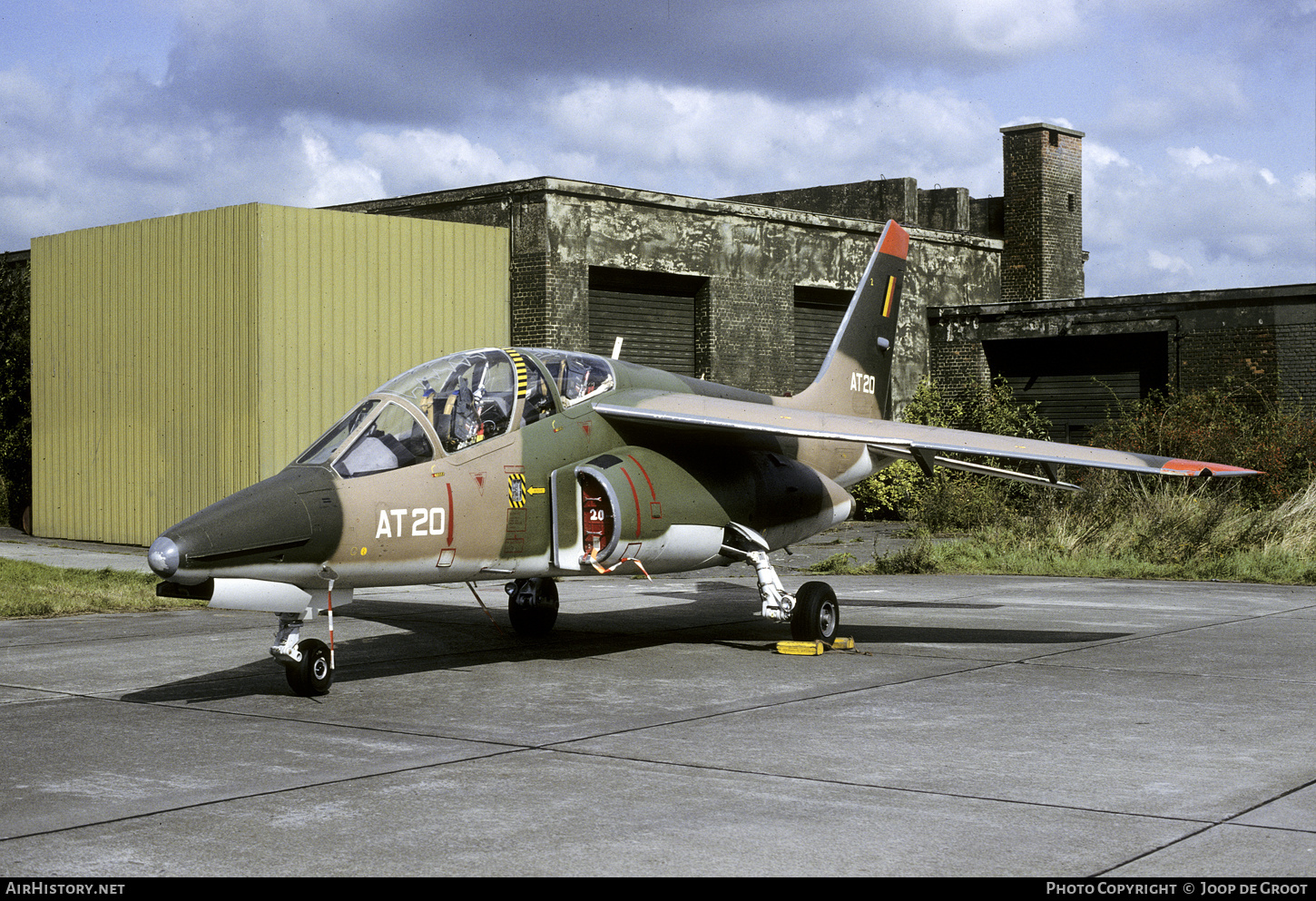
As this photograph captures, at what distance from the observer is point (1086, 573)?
1955 cm

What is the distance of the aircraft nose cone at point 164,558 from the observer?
8.27 m

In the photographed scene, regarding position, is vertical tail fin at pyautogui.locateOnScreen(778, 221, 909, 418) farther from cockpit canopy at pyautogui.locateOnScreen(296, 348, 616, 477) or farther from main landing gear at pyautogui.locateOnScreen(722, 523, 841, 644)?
cockpit canopy at pyautogui.locateOnScreen(296, 348, 616, 477)

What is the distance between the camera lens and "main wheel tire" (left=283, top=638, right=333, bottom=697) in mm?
9422

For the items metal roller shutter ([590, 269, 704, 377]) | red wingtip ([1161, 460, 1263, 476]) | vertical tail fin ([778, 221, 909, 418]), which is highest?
metal roller shutter ([590, 269, 704, 377])

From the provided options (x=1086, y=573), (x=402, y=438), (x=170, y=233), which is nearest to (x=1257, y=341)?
(x=1086, y=573)

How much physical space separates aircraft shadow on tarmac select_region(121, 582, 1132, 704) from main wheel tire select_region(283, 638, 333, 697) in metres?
0.46

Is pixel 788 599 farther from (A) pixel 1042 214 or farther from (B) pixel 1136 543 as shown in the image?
(A) pixel 1042 214

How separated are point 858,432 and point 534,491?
284 centimetres

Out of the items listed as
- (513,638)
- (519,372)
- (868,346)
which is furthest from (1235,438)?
(519,372)

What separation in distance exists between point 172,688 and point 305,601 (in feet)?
5.37

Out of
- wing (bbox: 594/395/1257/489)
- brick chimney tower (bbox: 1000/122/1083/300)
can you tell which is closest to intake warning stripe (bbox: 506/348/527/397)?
wing (bbox: 594/395/1257/489)

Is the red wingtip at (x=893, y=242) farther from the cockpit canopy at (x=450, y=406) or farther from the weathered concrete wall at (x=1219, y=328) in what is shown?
the weathered concrete wall at (x=1219, y=328)

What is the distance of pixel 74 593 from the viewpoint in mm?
15836

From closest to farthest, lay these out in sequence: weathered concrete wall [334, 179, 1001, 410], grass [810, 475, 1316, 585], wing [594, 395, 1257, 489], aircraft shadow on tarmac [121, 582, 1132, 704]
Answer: aircraft shadow on tarmac [121, 582, 1132, 704] < wing [594, 395, 1257, 489] < grass [810, 475, 1316, 585] < weathered concrete wall [334, 179, 1001, 410]
